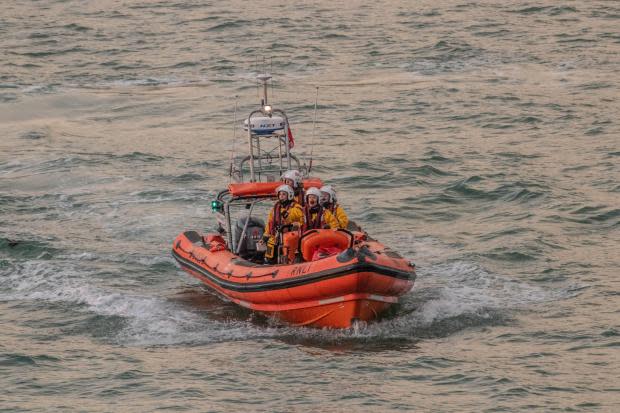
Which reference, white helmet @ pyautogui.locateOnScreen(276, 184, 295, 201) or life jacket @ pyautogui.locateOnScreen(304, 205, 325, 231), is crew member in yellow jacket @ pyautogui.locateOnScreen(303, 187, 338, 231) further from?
white helmet @ pyautogui.locateOnScreen(276, 184, 295, 201)

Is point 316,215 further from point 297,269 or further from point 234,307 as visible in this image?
point 234,307

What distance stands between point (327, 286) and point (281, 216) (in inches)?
71.6

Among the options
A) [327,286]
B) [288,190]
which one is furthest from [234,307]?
[327,286]

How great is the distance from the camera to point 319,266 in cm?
1384

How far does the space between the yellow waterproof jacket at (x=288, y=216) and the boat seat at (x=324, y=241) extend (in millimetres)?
614

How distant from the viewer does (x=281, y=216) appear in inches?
604

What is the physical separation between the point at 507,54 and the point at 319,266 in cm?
1890

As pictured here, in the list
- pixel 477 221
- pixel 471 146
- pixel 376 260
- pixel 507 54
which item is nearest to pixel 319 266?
pixel 376 260

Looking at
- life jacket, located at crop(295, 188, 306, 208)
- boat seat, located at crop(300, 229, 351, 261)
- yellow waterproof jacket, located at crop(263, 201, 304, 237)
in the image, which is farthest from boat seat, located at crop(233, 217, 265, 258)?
boat seat, located at crop(300, 229, 351, 261)

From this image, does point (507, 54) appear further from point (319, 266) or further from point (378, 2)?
point (319, 266)

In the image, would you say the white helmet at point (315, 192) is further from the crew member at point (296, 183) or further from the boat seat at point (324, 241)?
the boat seat at point (324, 241)

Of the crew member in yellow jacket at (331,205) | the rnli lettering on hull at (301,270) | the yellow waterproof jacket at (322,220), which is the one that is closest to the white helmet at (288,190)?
the yellow waterproof jacket at (322,220)

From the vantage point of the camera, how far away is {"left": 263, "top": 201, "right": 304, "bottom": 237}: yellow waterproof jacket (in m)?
15.2

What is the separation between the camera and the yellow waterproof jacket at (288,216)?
600 inches
